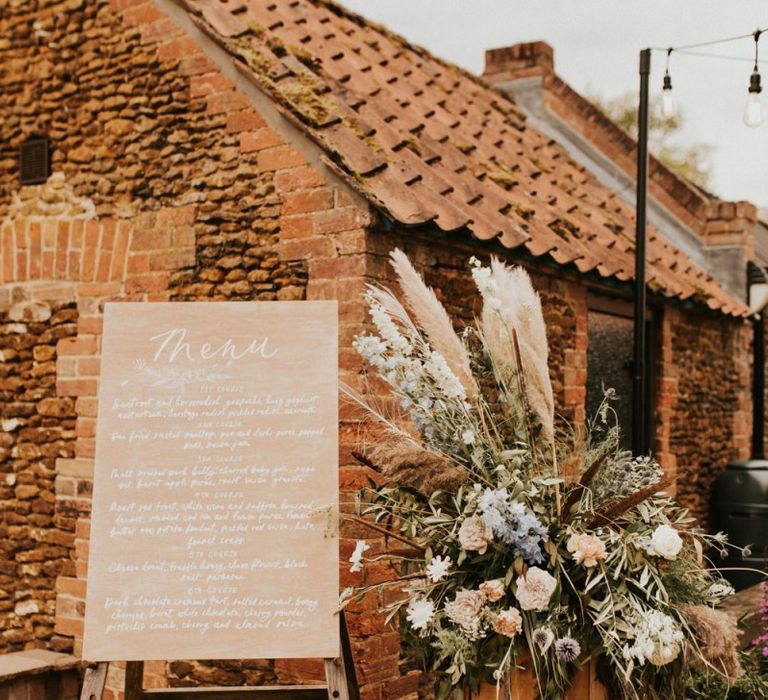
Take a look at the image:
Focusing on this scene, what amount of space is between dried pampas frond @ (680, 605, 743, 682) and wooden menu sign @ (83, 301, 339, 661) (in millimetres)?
1255

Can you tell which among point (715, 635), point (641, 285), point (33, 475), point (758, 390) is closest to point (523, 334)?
point (715, 635)

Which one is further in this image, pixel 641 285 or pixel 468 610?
pixel 641 285

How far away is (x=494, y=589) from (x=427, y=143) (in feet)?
11.9

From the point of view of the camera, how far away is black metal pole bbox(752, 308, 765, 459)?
414 inches

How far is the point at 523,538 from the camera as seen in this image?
3.22 meters

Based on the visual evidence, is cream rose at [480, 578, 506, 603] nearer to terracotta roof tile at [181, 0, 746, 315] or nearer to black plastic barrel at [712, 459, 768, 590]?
terracotta roof tile at [181, 0, 746, 315]

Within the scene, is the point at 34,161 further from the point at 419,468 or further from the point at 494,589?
the point at 494,589

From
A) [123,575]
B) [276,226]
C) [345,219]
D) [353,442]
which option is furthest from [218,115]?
[123,575]

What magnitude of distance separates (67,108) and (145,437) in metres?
3.35

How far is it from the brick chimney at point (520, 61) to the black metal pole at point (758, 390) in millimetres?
3573

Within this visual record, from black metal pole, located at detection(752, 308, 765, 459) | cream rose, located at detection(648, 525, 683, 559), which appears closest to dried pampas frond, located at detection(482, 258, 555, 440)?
cream rose, located at detection(648, 525, 683, 559)

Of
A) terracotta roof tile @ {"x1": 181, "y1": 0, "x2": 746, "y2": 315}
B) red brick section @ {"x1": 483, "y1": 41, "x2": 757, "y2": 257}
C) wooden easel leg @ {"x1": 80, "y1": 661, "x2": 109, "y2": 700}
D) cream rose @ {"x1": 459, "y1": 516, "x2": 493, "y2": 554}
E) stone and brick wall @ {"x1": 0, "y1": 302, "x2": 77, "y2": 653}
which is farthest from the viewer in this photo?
red brick section @ {"x1": 483, "y1": 41, "x2": 757, "y2": 257}

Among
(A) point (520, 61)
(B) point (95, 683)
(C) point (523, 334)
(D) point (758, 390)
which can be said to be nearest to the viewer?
(C) point (523, 334)

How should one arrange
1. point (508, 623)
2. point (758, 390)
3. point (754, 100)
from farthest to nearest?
point (758, 390), point (754, 100), point (508, 623)
